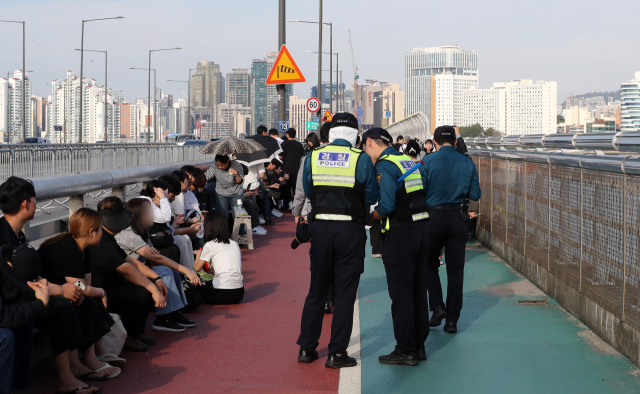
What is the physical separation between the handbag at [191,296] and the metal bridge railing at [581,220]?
3.90 meters

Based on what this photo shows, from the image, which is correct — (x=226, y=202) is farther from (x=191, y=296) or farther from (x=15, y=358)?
(x=15, y=358)

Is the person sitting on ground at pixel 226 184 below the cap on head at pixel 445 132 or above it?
below

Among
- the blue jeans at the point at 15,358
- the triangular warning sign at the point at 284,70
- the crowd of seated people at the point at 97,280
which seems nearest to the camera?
the blue jeans at the point at 15,358

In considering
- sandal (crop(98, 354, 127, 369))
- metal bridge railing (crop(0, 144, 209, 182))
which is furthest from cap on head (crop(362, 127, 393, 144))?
metal bridge railing (crop(0, 144, 209, 182))

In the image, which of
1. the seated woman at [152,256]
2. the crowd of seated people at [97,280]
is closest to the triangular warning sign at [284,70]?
the crowd of seated people at [97,280]

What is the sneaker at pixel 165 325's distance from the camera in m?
7.00

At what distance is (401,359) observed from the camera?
605cm

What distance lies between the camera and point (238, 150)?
45.3ft

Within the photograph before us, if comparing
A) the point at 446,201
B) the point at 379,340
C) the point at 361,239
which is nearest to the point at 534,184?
the point at 446,201

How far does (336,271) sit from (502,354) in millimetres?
1673

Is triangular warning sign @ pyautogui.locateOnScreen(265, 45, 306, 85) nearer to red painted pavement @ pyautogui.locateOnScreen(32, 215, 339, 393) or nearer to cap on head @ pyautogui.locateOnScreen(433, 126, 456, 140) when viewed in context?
red painted pavement @ pyautogui.locateOnScreen(32, 215, 339, 393)

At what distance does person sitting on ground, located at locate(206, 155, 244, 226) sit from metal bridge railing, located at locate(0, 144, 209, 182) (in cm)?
315

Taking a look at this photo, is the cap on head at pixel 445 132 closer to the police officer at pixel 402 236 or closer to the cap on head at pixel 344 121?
the police officer at pixel 402 236

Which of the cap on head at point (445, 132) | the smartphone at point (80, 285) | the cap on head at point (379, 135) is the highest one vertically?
the cap on head at point (445, 132)
